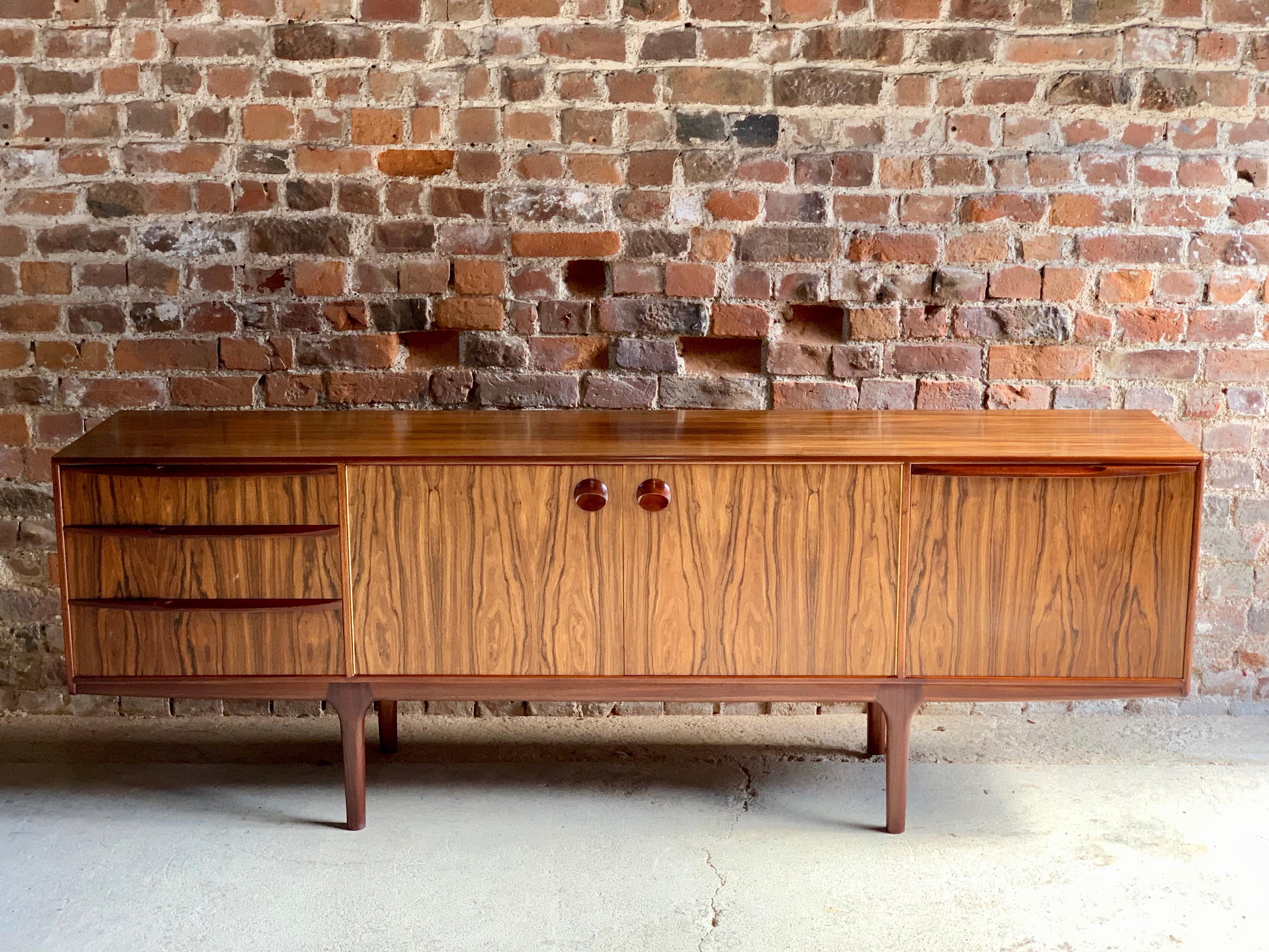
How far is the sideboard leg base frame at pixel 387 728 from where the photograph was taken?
288 centimetres

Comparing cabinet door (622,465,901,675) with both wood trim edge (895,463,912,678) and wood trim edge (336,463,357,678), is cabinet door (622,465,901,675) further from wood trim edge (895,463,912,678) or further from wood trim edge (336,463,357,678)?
wood trim edge (336,463,357,678)

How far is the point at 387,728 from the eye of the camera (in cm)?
289

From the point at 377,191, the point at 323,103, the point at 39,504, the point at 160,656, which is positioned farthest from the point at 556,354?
the point at 39,504

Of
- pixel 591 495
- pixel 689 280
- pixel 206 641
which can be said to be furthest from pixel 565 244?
pixel 206 641

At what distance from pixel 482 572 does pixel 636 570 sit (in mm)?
302

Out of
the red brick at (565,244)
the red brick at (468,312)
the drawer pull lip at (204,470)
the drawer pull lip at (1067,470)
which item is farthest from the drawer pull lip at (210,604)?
the drawer pull lip at (1067,470)

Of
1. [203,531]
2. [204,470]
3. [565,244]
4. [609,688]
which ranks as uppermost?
[565,244]

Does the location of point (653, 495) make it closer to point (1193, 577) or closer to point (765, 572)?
point (765, 572)

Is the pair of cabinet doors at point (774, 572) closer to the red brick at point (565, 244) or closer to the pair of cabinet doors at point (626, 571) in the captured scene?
the pair of cabinet doors at point (626, 571)

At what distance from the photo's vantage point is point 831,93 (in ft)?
9.30

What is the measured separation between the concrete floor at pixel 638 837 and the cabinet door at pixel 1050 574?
0.38 meters

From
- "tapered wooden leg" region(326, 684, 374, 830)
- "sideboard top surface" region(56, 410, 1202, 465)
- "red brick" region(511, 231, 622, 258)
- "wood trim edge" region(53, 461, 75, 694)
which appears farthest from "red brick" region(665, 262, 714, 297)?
"wood trim edge" region(53, 461, 75, 694)

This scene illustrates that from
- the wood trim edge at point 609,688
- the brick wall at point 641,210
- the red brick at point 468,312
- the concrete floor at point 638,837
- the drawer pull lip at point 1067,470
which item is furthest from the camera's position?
the red brick at point 468,312

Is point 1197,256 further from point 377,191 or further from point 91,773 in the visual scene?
point 91,773
